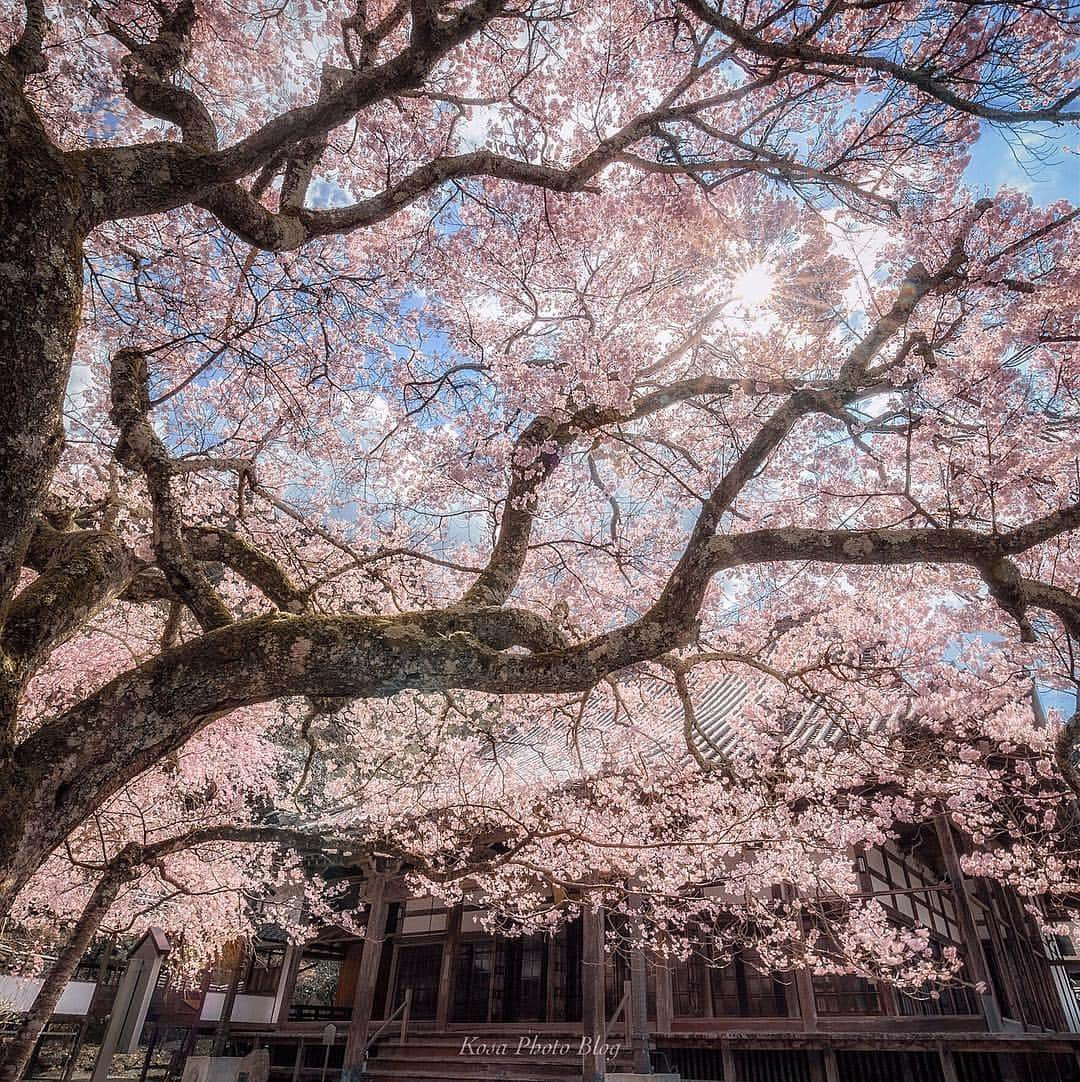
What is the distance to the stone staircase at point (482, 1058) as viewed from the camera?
8.23m

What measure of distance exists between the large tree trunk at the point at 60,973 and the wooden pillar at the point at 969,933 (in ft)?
27.1

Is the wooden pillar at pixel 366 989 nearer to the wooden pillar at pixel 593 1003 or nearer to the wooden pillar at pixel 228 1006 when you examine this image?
the wooden pillar at pixel 228 1006

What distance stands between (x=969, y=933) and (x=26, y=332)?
8909mm

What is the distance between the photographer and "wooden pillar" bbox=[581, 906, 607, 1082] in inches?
301

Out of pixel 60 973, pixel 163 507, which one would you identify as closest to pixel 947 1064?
pixel 60 973

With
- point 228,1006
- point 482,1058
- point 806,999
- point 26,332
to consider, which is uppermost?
point 26,332

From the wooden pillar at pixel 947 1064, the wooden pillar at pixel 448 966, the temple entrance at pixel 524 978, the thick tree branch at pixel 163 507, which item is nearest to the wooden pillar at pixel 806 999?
the wooden pillar at pixel 947 1064

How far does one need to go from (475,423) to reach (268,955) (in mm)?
13895

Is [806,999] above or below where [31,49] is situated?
below

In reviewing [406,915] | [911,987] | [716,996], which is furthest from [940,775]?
[406,915]

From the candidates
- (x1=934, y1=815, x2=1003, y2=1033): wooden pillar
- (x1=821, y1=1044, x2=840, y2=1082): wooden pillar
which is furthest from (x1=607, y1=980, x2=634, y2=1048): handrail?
(x1=934, y1=815, x2=1003, y2=1033): wooden pillar

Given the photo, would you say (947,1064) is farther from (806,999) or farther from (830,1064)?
(806,999)

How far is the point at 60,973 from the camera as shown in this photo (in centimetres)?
568

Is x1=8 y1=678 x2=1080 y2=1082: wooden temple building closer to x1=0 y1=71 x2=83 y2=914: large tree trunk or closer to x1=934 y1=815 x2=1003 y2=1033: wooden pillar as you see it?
x1=934 y1=815 x2=1003 y2=1033: wooden pillar
